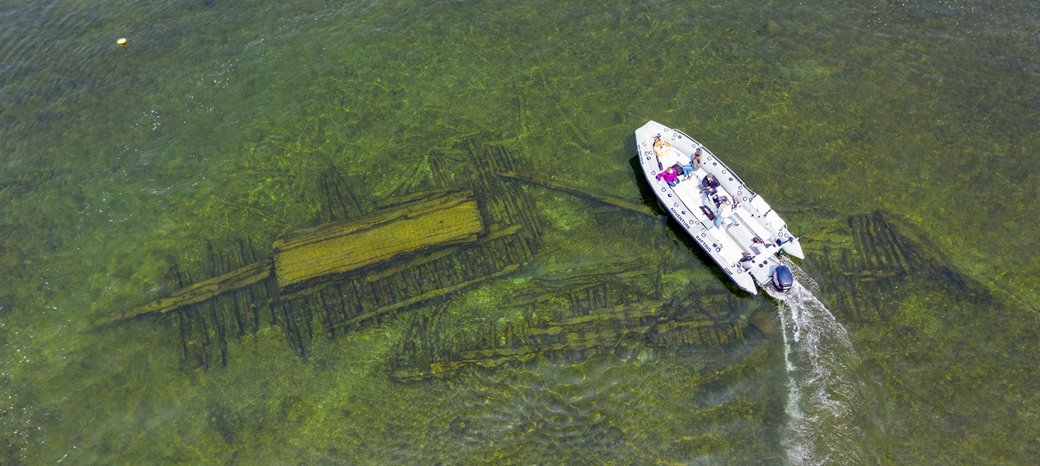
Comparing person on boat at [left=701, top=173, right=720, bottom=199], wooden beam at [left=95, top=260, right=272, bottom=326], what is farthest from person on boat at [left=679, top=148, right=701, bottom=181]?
wooden beam at [left=95, top=260, right=272, bottom=326]

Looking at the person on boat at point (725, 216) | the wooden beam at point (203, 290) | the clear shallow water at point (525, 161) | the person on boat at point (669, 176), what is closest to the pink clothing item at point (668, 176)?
the person on boat at point (669, 176)

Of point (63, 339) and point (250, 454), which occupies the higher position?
point (63, 339)

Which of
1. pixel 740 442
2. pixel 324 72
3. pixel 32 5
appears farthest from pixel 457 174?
pixel 32 5

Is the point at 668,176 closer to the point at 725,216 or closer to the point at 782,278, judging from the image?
the point at 725,216

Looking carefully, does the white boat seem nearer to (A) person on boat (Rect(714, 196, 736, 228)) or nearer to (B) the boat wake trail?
(A) person on boat (Rect(714, 196, 736, 228))

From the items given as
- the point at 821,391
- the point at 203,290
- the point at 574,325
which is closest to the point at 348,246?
the point at 203,290

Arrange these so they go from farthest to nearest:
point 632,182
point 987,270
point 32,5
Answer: point 32,5 → point 632,182 → point 987,270

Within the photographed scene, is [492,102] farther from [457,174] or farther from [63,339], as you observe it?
[63,339]
